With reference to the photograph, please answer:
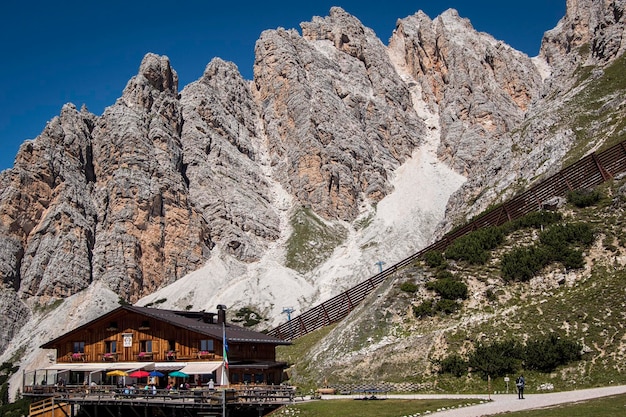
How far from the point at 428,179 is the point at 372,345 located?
119 m

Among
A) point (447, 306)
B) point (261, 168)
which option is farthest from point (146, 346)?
point (261, 168)

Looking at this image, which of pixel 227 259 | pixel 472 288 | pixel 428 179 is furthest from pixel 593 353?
pixel 428 179

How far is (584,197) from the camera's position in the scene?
5541 cm

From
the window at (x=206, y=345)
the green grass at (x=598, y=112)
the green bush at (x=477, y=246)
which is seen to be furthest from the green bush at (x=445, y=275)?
the green grass at (x=598, y=112)

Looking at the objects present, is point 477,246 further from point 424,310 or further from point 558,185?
point 558,185

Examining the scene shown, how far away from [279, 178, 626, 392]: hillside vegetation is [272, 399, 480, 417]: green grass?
22.2ft

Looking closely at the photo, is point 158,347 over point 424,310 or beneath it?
→ beneath

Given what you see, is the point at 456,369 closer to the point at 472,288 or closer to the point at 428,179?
the point at 472,288

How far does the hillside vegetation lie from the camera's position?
41.1m

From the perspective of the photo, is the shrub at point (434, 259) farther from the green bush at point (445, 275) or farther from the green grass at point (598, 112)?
the green grass at point (598, 112)

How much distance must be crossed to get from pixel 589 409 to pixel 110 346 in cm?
3690

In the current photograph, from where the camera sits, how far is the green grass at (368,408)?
3378 centimetres

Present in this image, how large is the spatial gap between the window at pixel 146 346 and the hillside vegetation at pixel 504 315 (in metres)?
Result: 13.4

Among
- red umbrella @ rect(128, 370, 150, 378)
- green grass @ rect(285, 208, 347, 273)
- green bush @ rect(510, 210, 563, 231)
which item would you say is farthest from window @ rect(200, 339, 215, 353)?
green grass @ rect(285, 208, 347, 273)
